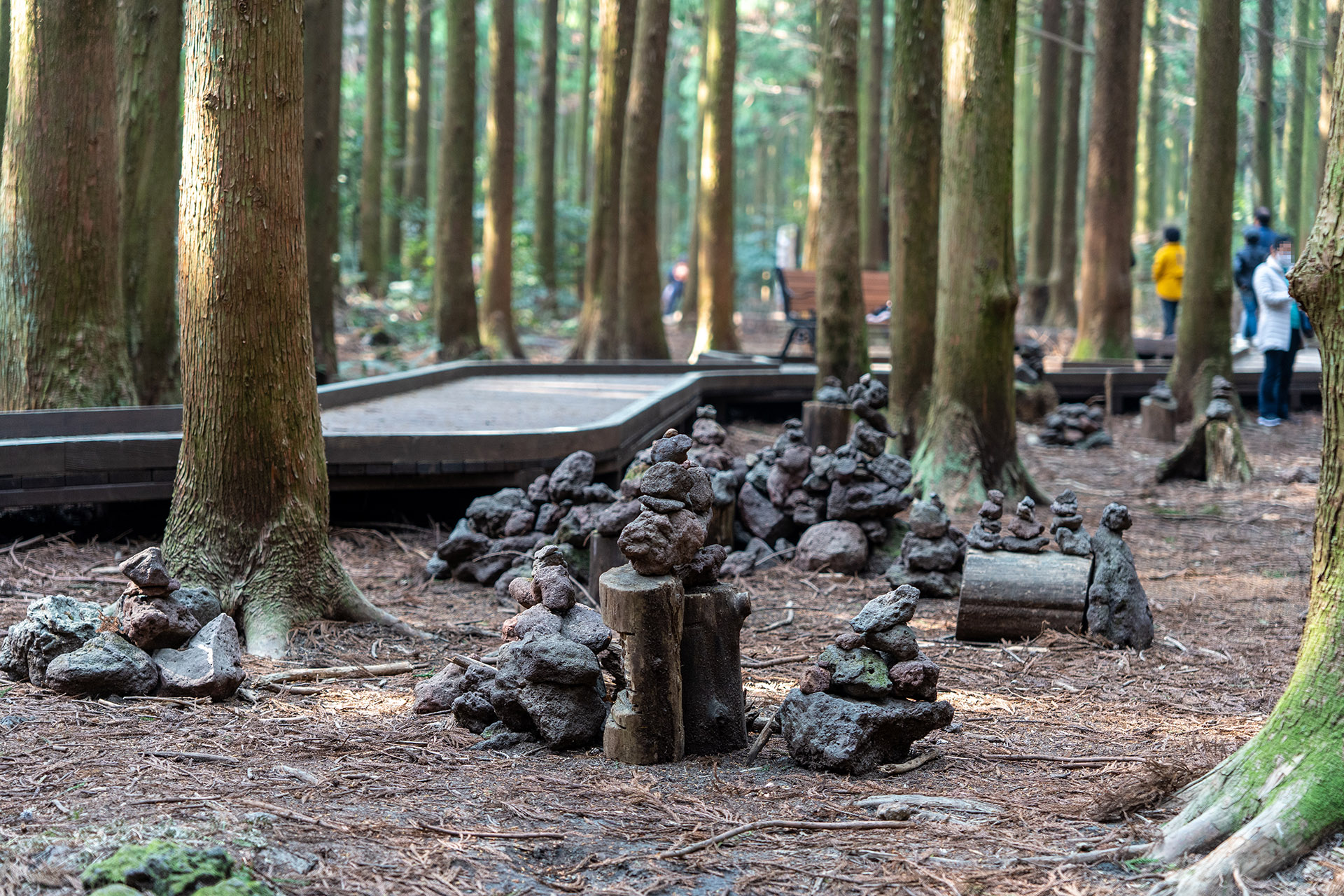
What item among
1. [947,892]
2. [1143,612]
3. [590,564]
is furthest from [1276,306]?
[947,892]

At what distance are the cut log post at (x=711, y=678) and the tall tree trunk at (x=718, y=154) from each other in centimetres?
1211

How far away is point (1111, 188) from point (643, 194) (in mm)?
6259

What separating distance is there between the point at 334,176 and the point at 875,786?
1111 centimetres

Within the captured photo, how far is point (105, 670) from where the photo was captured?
13.7ft

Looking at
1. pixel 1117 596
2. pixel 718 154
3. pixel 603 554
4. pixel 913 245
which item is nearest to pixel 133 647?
pixel 603 554

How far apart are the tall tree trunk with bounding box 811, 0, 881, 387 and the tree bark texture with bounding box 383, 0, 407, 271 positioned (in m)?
14.7

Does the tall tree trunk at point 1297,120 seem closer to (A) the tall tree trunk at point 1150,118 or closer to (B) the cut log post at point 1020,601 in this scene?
(A) the tall tree trunk at point 1150,118

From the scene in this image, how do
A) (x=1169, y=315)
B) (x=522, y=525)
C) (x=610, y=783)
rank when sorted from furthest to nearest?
(x=1169, y=315), (x=522, y=525), (x=610, y=783)

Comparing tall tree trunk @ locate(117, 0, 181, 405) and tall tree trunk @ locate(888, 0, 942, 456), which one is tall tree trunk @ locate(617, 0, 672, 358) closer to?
tall tree trunk @ locate(888, 0, 942, 456)

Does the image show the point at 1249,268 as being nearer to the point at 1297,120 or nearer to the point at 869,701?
the point at 869,701

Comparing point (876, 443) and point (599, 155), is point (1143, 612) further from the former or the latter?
point (599, 155)

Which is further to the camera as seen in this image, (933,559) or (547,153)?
(547,153)

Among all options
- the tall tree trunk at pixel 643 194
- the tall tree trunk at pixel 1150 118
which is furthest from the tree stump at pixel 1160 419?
the tall tree trunk at pixel 1150 118

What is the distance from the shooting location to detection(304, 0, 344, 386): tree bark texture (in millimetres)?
12070
